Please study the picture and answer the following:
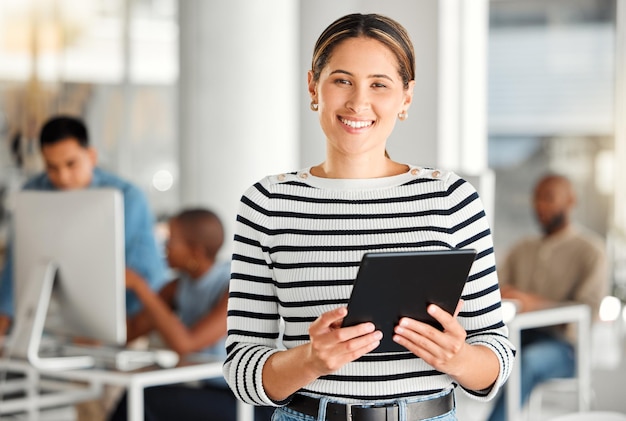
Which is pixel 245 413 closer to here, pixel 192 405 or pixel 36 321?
pixel 192 405

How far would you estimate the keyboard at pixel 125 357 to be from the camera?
10.1 feet

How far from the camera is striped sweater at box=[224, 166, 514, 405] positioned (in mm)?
1469

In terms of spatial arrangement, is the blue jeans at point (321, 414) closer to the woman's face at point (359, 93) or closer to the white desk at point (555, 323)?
the woman's face at point (359, 93)

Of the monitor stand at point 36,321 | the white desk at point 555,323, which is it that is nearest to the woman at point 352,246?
the monitor stand at point 36,321

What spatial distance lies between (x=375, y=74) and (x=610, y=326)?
4.81 metres

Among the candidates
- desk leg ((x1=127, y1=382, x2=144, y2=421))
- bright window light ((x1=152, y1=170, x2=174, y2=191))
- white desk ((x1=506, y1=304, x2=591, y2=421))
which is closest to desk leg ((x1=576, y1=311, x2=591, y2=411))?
white desk ((x1=506, y1=304, x2=591, y2=421))

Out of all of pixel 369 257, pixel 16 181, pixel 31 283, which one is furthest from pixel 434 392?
pixel 16 181

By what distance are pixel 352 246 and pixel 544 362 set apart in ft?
10.6

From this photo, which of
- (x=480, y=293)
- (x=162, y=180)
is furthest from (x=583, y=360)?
(x=162, y=180)

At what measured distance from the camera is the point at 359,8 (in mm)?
5762

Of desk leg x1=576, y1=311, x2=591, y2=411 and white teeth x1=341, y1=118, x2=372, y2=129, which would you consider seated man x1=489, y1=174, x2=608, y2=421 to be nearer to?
desk leg x1=576, y1=311, x2=591, y2=411

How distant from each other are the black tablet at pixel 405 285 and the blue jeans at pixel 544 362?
321 cm

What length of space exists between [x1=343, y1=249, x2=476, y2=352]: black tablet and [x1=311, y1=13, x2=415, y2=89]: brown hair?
12.6 inches

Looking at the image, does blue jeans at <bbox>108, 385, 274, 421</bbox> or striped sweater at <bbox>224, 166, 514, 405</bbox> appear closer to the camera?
striped sweater at <bbox>224, 166, 514, 405</bbox>
